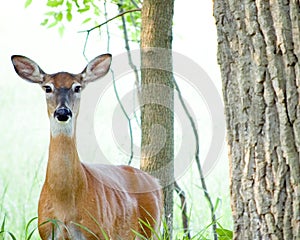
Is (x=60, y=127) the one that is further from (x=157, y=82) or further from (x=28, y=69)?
(x=157, y=82)

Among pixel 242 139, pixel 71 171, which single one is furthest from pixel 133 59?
pixel 242 139

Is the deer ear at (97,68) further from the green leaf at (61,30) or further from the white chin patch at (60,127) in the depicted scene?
the green leaf at (61,30)

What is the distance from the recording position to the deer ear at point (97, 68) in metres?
4.80

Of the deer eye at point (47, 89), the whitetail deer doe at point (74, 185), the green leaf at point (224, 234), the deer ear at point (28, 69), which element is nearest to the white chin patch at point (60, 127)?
the whitetail deer doe at point (74, 185)

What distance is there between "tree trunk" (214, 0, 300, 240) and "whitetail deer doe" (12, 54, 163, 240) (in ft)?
4.07

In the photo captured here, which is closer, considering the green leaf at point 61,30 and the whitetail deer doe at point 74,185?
the whitetail deer doe at point 74,185

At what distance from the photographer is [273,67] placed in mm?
2896

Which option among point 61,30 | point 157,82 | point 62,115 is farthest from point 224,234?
point 61,30

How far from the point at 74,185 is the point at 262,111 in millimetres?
1753

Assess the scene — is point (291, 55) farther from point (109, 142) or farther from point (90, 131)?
point (109, 142)

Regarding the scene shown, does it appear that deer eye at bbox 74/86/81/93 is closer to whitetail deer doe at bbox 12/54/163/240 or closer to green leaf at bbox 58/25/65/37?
whitetail deer doe at bbox 12/54/163/240

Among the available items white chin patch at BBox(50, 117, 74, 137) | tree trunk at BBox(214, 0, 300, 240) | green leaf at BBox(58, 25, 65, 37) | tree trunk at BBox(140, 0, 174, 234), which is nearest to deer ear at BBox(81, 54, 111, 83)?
tree trunk at BBox(140, 0, 174, 234)

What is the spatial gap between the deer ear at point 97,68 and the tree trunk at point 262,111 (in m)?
1.84

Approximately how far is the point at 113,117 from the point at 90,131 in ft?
1.37
